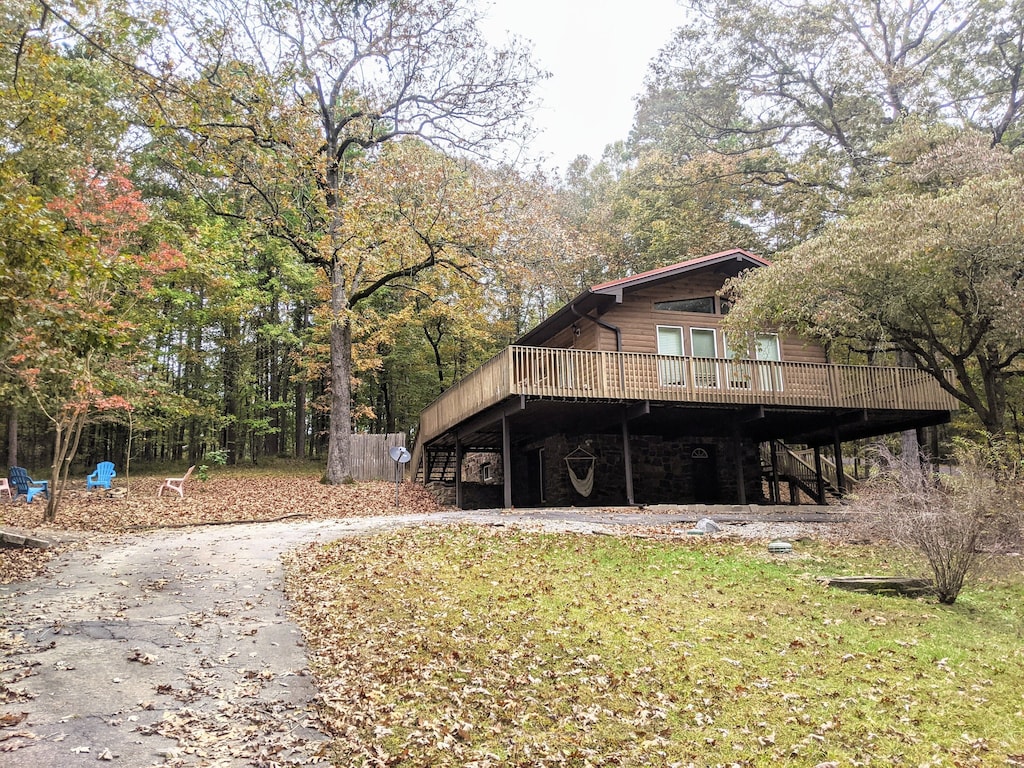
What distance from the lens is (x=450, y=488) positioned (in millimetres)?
22922

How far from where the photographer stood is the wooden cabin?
1611cm

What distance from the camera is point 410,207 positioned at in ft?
59.6

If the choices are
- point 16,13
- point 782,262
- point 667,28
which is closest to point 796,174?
point 667,28

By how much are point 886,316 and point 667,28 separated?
1615cm

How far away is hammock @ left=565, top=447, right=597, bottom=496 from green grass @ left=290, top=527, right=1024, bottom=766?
962 cm

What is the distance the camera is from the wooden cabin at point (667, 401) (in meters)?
16.1

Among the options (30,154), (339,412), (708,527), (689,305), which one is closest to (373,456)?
(339,412)

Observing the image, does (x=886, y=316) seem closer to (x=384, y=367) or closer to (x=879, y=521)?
(x=879, y=521)

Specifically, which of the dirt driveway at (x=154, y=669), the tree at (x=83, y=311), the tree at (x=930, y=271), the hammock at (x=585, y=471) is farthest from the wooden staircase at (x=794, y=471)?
the tree at (x=83, y=311)

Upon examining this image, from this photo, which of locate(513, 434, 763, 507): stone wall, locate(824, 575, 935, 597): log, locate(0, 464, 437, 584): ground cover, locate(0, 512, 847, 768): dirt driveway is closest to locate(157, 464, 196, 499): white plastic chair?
locate(0, 464, 437, 584): ground cover

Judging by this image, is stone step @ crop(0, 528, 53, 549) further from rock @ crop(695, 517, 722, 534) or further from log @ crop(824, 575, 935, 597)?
log @ crop(824, 575, 935, 597)

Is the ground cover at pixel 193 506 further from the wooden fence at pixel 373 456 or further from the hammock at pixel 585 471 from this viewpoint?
the hammock at pixel 585 471

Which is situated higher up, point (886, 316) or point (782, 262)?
point (782, 262)

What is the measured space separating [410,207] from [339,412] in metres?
6.75
